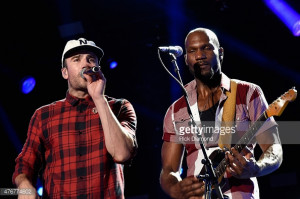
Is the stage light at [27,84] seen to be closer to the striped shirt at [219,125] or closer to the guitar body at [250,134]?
the striped shirt at [219,125]

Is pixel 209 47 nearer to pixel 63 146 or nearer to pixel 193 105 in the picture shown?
pixel 193 105

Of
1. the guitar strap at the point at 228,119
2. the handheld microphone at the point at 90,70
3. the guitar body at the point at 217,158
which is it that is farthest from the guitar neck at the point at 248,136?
the handheld microphone at the point at 90,70

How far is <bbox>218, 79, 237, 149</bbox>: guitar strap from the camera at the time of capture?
3.70 m

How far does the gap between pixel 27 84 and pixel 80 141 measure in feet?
13.8

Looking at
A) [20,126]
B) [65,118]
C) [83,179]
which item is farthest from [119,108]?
[20,126]

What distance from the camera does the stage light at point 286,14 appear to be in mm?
6984

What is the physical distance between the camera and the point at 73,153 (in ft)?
11.5

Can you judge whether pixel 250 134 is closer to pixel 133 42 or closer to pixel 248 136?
pixel 248 136

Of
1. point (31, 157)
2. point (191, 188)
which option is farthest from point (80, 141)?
point (191, 188)

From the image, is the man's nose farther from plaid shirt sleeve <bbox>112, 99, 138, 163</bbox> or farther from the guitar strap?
plaid shirt sleeve <bbox>112, 99, 138, 163</bbox>

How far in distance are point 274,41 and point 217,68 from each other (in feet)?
12.5

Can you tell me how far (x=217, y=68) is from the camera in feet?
13.5

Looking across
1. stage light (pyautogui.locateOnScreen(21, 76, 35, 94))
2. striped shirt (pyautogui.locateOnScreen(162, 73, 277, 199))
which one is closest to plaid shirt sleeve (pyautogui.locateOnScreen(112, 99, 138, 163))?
striped shirt (pyautogui.locateOnScreen(162, 73, 277, 199))

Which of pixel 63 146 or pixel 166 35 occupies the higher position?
pixel 166 35
